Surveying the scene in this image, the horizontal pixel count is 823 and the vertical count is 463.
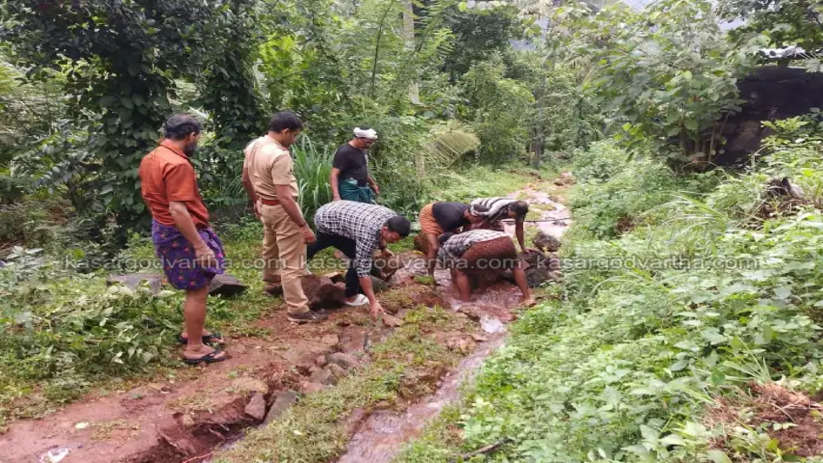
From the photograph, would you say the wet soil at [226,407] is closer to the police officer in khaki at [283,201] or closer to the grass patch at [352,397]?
the grass patch at [352,397]

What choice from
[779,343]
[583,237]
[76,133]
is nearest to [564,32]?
[583,237]

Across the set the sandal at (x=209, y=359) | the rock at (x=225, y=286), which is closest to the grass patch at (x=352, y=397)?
the sandal at (x=209, y=359)

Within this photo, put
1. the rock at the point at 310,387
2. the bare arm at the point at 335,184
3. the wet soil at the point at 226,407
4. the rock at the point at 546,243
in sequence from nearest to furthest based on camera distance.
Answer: the wet soil at the point at 226,407 → the rock at the point at 310,387 → the bare arm at the point at 335,184 → the rock at the point at 546,243

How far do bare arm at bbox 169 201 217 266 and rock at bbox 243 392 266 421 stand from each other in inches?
41.4

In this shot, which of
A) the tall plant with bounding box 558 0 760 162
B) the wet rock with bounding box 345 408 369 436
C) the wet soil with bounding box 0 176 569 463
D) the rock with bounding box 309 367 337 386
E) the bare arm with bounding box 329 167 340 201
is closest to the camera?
the wet soil with bounding box 0 176 569 463

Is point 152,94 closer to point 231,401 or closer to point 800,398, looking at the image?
point 231,401

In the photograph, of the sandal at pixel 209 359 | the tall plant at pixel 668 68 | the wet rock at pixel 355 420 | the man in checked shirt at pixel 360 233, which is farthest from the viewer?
the tall plant at pixel 668 68

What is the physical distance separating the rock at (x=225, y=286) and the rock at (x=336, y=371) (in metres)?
1.66

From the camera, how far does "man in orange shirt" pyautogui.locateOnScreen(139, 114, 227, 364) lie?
12.2 feet

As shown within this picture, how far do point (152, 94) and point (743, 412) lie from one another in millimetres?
6755

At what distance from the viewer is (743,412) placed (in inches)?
86.8

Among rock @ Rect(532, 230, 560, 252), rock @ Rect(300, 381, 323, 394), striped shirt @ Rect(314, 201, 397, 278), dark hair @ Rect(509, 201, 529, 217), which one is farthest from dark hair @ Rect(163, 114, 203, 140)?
rock @ Rect(532, 230, 560, 252)

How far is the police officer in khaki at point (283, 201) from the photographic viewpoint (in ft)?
15.0

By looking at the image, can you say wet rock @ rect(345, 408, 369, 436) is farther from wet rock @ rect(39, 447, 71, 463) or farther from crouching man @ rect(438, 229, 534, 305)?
crouching man @ rect(438, 229, 534, 305)
